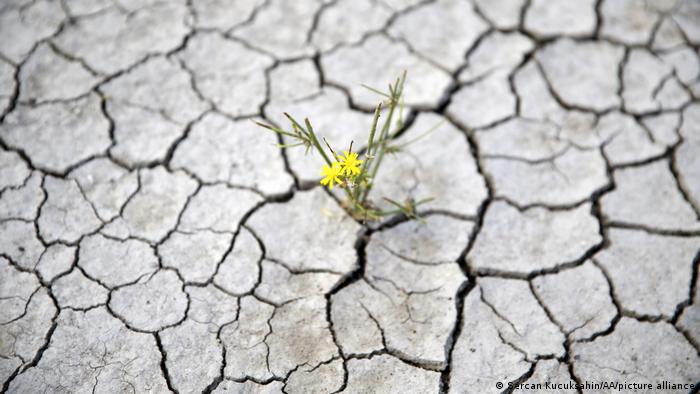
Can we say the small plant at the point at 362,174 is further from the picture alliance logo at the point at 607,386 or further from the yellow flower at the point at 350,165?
the picture alliance logo at the point at 607,386

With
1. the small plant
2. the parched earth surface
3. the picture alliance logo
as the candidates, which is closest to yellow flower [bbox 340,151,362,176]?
the small plant

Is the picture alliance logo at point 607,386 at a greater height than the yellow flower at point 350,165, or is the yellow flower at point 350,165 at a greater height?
the yellow flower at point 350,165

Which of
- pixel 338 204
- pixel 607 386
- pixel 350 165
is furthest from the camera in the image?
pixel 338 204

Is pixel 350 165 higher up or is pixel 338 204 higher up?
pixel 338 204

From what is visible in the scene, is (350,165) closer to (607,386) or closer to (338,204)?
(338,204)

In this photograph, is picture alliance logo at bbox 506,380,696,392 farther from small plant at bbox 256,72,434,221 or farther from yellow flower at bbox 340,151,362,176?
yellow flower at bbox 340,151,362,176

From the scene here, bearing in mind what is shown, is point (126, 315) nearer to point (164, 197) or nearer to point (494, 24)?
point (164, 197)

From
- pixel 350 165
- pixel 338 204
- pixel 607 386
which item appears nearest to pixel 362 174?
pixel 350 165

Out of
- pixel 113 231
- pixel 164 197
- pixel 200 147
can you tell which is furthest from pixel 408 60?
pixel 113 231

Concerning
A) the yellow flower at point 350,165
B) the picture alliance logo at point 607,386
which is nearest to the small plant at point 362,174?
the yellow flower at point 350,165
